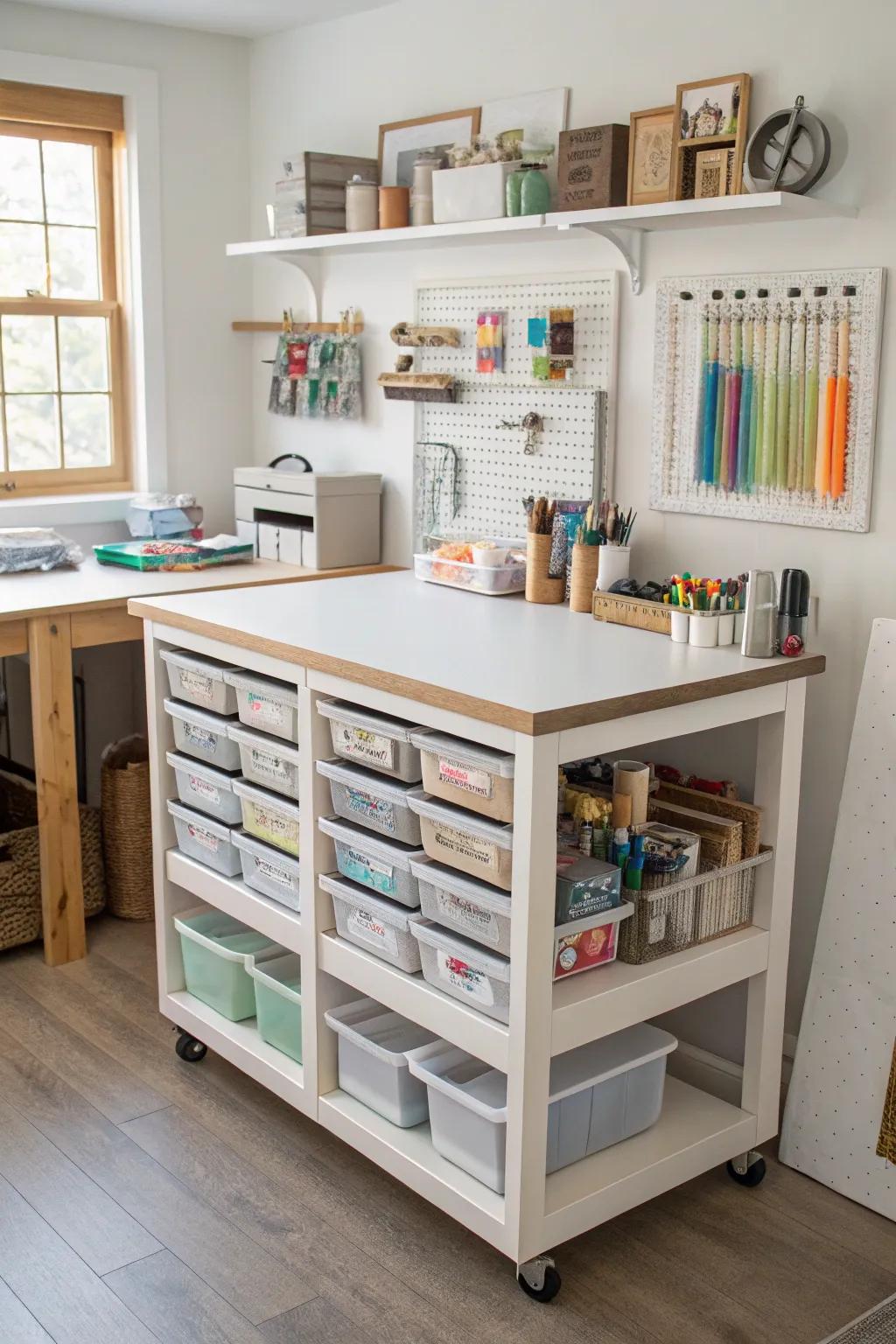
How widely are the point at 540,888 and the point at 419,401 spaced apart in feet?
6.11

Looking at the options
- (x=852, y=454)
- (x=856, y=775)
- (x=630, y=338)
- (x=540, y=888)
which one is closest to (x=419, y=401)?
(x=630, y=338)

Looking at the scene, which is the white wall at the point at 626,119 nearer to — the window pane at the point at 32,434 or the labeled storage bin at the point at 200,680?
the window pane at the point at 32,434

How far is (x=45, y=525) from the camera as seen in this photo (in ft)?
13.0

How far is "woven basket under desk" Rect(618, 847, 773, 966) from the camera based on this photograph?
2311 millimetres

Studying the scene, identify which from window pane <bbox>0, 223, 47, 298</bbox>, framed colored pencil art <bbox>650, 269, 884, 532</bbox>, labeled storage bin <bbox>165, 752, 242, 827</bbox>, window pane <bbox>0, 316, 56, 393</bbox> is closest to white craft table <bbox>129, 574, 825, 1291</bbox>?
labeled storage bin <bbox>165, 752, 242, 827</bbox>

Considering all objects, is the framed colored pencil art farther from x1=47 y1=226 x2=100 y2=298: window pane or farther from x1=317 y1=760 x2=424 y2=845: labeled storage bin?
x1=47 y1=226 x2=100 y2=298: window pane

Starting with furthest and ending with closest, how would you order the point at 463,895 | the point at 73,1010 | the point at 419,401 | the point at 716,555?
the point at 419,401 → the point at 73,1010 → the point at 716,555 → the point at 463,895

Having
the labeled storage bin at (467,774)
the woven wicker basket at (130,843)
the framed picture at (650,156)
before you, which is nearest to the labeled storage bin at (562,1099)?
the labeled storage bin at (467,774)

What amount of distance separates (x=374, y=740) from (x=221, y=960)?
817 mm

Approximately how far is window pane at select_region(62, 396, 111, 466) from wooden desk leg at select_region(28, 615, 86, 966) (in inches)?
39.9

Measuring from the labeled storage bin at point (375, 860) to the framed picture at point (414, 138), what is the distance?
186 cm

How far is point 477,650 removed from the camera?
2.43 metres

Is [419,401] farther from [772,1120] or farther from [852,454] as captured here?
[772,1120]

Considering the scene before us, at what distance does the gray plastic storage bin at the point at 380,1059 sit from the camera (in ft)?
8.10
